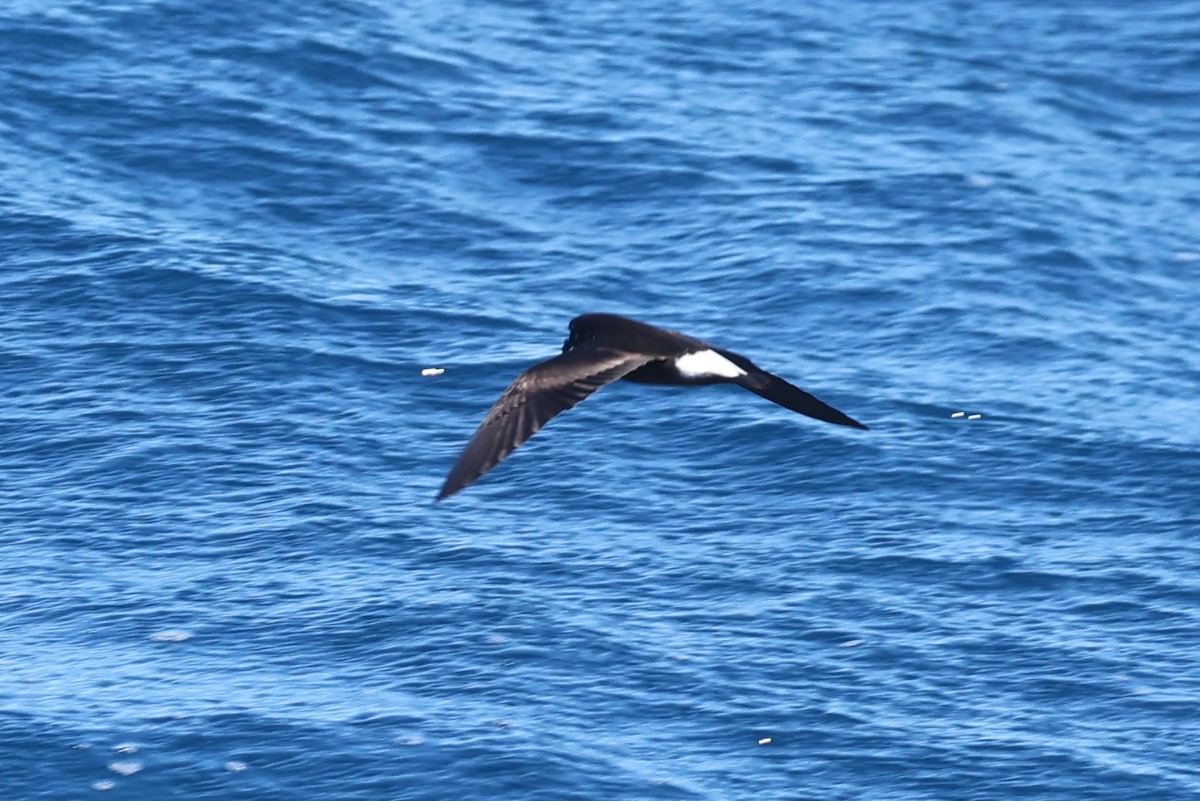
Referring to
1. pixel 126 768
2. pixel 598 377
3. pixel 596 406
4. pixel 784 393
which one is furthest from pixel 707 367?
pixel 596 406

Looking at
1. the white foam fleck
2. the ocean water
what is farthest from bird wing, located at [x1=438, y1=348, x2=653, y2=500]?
the white foam fleck

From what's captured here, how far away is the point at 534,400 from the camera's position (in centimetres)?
986

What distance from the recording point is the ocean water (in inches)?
492

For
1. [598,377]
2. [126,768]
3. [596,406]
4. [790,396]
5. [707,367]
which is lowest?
[126,768]

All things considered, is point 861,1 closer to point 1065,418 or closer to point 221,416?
point 1065,418

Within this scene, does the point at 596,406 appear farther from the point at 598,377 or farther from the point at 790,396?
the point at 598,377

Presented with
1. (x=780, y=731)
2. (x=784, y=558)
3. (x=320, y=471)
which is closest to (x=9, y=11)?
(x=320, y=471)

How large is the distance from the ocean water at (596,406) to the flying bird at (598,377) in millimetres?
2683

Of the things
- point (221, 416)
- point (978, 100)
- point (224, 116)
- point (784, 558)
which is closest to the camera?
point (784, 558)

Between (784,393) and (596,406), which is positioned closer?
(784,393)

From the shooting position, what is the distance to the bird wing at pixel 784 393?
35.1 ft

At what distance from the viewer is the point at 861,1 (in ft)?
81.4

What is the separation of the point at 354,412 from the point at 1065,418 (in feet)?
20.1

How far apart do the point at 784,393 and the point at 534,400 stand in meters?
1.69
